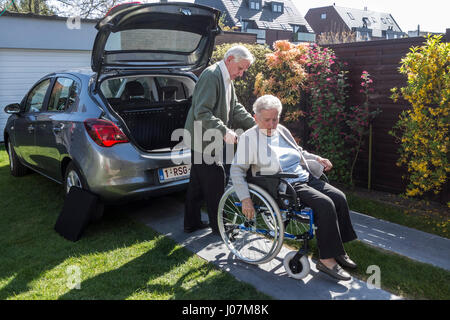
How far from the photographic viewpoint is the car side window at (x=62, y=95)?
433 cm

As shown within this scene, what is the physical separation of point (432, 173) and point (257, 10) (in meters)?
49.2

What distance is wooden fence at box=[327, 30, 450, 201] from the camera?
189 inches

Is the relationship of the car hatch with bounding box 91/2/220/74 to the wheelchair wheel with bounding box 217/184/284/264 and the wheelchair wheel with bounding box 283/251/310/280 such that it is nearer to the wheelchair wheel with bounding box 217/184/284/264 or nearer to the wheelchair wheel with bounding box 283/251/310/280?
the wheelchair wheel with bounding box 217/184/284/264

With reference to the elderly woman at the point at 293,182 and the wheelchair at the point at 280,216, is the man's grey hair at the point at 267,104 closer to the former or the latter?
the elderly woman at the point at 293,182

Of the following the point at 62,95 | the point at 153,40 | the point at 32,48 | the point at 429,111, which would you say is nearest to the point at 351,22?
the point at 32,48

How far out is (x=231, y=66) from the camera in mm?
3496

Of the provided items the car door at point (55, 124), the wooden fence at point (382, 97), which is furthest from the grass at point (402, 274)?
the car door at point (55, 124)

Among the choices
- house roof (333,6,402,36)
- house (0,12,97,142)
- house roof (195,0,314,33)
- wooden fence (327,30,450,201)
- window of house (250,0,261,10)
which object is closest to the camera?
wooden fence (327,30,450,201)

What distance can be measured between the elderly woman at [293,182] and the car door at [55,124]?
A: 6.80 feet

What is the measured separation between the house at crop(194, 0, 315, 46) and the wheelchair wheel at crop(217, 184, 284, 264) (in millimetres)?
38794

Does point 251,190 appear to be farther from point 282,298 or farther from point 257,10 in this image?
point 257,10

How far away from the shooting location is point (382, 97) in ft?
16.3

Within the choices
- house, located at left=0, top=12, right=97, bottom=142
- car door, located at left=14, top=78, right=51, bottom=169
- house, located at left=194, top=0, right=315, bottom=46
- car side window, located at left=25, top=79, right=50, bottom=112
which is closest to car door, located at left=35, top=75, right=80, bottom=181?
car door, located at left=14, top=78, right=51, bottom=169
